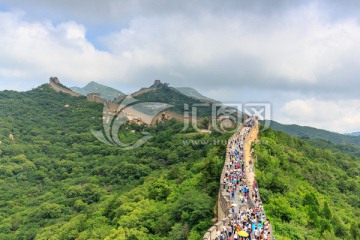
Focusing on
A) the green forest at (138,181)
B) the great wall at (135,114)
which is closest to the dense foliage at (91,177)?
the green forest at (138,181)

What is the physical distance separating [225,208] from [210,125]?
43.2m

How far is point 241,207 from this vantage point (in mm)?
18734

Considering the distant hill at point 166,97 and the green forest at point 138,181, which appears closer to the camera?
the green forest at point 138,181

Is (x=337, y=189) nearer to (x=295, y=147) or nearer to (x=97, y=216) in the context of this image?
(x=295, y=147)

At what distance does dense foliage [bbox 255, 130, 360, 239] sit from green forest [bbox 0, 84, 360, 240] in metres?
0.09

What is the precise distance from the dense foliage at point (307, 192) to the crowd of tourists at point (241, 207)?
1.48m

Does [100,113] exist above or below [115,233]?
above

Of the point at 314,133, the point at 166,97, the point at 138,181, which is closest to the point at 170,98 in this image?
the point at 166,97

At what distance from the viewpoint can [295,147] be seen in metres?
50.1

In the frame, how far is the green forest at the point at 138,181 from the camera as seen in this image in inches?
966

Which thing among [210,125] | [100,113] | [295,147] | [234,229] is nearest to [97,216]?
[234,229]

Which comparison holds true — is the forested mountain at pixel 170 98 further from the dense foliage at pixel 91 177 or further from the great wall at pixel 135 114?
the dense foliage at pixel 91 177

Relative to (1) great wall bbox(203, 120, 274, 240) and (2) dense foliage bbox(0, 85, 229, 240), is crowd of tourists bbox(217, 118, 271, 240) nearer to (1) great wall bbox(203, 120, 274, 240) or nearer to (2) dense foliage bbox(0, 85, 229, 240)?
(1) great wall bbox(203, 120, 274, 240)

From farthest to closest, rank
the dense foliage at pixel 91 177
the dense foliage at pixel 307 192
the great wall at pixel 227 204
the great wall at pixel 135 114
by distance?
1. the great wall at pixel 135 114
2. the dense foliage at pixel 91 177
3. the dense foliage at pixel 307 192
4. the great wall at pixel 227 204
